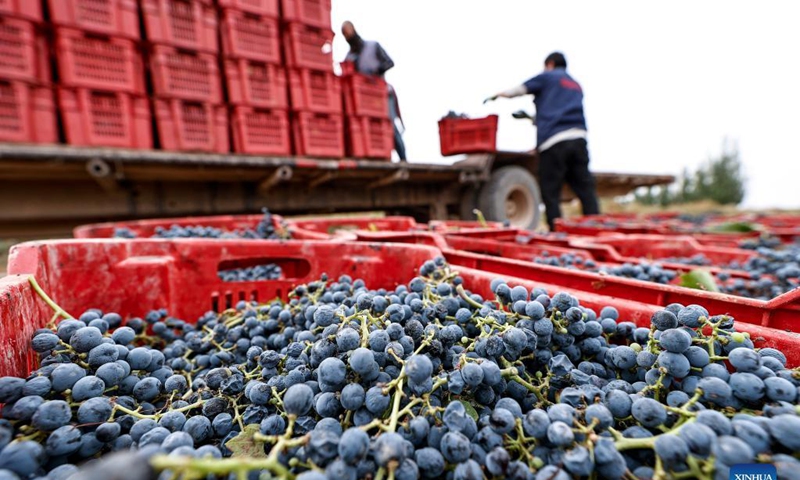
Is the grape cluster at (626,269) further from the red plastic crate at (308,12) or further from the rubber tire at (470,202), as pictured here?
the red plastic crate at (308,12)

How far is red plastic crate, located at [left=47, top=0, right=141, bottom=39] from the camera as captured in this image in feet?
9.61

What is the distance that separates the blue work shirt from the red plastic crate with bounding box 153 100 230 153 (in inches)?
141

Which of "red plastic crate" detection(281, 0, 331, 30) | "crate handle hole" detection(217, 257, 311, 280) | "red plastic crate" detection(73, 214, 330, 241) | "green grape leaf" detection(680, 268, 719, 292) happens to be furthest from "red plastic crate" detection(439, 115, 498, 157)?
"crate handle hole" detection(217, 257, 311, 280)

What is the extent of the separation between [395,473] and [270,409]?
29 centimetres

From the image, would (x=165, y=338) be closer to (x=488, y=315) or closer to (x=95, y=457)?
(x=95, y=457)

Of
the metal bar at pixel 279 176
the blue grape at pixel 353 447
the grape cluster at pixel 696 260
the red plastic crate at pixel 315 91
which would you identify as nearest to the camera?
the blue grape at pixel 353 447

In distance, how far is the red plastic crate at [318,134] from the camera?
414 cm

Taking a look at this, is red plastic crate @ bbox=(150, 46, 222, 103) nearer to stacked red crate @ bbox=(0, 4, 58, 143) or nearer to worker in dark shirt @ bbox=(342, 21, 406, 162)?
stacked red crate @ bbox=(0, 4, 58, 143)

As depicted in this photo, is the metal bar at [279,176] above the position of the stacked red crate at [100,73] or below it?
below

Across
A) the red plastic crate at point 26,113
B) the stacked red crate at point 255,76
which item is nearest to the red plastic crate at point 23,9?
the red plastic crate at point 26,113

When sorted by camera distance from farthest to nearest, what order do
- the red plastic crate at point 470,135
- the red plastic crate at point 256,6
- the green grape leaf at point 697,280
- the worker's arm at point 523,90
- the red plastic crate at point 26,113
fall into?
the red plastic crate at point 470,135 → the worker's arm at point 523,90 → the red plastic crate at point 256,6 → the red plastic crate at point 26,113 → the green grape leaf at point 697,280

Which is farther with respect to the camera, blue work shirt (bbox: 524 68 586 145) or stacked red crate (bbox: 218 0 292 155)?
blue work shirt (bbox: 524 68 586 145)

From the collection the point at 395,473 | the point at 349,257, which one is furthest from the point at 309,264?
the point at 395,473

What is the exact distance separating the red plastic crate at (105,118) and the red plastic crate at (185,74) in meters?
0.27
